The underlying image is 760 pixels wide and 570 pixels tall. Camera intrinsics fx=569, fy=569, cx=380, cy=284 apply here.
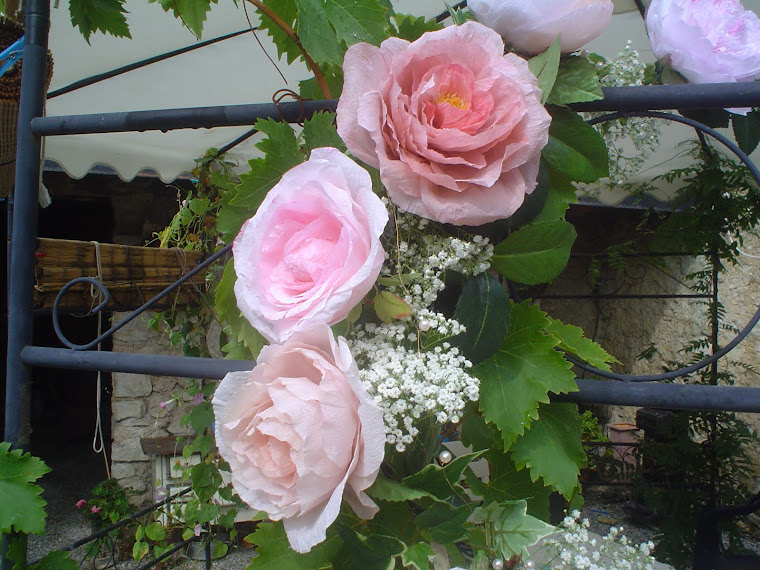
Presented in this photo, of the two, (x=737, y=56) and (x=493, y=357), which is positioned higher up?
(x=737, y=56)

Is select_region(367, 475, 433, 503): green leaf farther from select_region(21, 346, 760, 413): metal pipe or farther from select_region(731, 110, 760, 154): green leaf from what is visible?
select_region(731, 110, 760, 154): green leaf

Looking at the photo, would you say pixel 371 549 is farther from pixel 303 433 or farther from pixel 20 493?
pixel 20 493

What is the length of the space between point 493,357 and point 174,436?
3.50m

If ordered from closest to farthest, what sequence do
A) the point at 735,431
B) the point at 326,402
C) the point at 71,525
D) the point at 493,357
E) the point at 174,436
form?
the point at 326,402 < the point at 493,357 < the point at 735,431 < the point at 174,436 < the point at 71,525

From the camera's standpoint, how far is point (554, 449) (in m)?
0.54

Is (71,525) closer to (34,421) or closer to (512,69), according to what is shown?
(34,421)

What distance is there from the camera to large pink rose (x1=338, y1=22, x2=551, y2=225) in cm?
49

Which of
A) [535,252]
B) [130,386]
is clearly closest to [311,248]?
[535,252]

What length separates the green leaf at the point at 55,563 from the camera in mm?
741

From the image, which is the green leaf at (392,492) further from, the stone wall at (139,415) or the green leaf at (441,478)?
the stone wall at (139,415)

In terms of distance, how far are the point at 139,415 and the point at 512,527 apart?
3.66 metres

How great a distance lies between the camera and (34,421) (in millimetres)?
5605

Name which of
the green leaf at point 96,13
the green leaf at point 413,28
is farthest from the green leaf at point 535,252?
the green leaf at point 96,13

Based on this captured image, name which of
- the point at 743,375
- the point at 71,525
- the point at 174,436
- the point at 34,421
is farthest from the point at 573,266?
the point at 34,421
